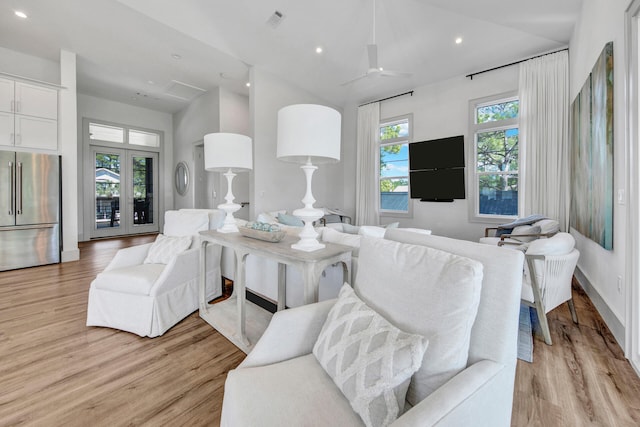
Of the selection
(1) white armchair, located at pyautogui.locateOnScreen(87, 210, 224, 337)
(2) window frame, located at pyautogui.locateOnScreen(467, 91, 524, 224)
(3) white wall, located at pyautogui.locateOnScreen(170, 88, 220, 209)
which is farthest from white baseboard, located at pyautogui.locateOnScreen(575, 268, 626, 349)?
(3) white wall, located at pyautogui.locateOnScreen(170, 88, 220, 209)

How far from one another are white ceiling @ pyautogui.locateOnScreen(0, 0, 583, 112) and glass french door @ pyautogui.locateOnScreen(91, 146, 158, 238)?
2046 millimetres

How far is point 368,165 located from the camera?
5809 millimetres

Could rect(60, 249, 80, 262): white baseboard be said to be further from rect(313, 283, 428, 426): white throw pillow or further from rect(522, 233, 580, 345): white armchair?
rect(522, 233, 580, 345): white armchair

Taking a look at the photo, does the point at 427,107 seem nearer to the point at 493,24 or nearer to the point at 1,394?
the point at 493,24

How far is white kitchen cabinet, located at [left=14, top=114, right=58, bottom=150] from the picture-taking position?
3.93 metres

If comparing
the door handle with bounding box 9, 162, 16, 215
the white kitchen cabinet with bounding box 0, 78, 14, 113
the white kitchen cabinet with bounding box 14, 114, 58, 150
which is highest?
the white kitchen cabinet with bounding box 0, 78, 14, 113

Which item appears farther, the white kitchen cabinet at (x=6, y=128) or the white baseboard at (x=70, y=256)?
the white baseboard at (x=70, y=256)

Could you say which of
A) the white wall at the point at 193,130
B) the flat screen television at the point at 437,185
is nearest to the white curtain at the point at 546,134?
the flat screen television at the point at 437,185

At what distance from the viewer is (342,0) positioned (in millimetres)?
3559

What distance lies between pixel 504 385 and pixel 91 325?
276cm

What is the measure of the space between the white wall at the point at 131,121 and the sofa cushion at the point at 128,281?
523 centimetres

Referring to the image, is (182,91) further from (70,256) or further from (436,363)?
(436,363)

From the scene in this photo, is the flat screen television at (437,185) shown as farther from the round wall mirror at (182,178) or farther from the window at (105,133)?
the window at (105,133)

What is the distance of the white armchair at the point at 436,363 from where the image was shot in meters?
0.78
